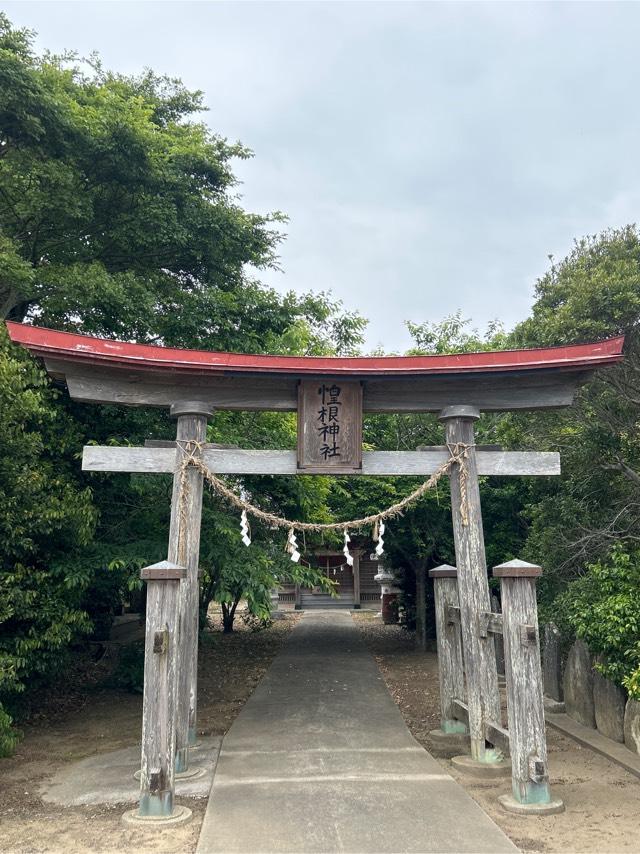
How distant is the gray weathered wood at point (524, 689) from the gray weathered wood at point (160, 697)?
2877 mm

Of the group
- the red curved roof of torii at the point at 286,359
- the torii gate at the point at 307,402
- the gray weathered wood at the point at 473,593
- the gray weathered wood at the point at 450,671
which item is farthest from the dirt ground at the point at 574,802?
the red curved roof of torii at the point at 286,359

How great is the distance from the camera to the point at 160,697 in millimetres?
5234

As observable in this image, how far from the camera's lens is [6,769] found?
21.7 ft

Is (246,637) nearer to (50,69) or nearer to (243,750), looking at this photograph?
(243,750)

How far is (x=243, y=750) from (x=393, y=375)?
14.7 ft

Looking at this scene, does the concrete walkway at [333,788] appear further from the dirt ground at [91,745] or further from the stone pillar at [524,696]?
the stone pillar at [524,696]

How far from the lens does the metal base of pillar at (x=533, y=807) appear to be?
5.11 metres

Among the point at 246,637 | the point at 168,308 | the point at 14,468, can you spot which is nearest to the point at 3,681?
the point at 14,468

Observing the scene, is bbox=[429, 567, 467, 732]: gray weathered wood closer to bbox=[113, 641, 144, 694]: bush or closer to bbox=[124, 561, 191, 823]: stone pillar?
bbox=[124, 561, 191, 823]: stone pillar

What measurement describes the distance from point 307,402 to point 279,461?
0.73 meters

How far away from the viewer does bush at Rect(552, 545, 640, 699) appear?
6535 millimetres

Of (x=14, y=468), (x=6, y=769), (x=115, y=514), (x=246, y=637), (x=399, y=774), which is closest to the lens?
(x=399, y=774)

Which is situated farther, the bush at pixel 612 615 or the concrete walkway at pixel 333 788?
the bush at pixel 612 615

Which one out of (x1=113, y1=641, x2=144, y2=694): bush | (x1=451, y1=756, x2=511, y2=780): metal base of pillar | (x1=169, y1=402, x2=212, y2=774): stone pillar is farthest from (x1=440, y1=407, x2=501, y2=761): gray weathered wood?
(x1=113, y1=641, x2=144, y2=694): bush
